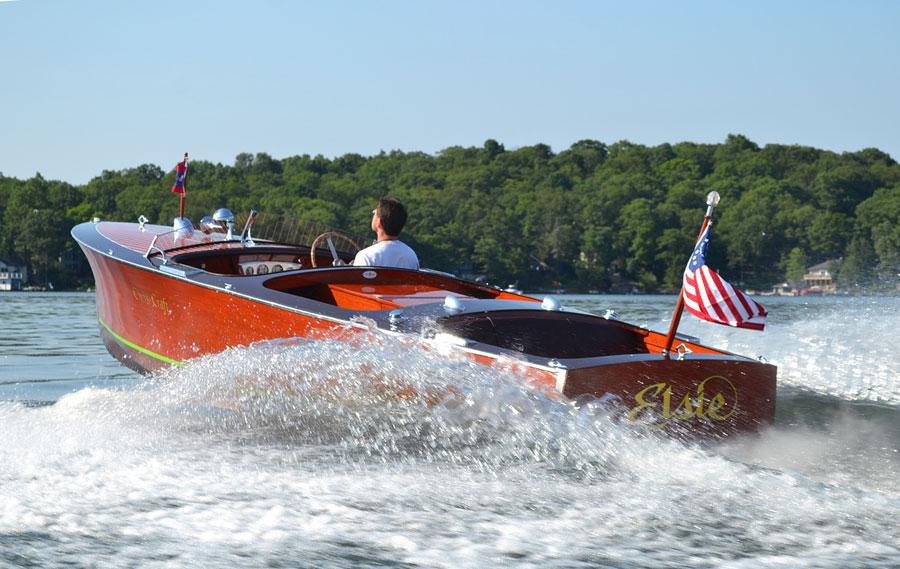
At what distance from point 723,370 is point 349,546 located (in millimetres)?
2660

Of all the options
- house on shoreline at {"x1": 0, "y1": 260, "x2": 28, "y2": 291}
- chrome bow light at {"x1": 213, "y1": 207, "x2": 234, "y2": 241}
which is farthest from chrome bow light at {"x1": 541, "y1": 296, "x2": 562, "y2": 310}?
house on shoreline at {"x1": 0, "y1": 260, "x2": 28, "y2": 291}

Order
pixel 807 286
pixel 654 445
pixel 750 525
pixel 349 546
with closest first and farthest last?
pixel 349 546 < pixel 750 525 < pixel 654 445 < pixel 807 286

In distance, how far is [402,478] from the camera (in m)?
4.85

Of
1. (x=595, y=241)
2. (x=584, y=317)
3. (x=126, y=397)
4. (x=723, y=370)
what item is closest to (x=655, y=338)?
(x=584, y=317)

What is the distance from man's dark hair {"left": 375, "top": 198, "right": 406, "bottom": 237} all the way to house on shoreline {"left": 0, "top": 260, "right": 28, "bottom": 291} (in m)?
77.6

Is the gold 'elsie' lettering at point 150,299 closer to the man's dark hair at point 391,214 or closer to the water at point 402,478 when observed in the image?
the water at point 402,478

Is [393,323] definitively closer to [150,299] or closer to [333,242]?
[150,299]

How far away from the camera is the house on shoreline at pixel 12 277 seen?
8019 centimetres

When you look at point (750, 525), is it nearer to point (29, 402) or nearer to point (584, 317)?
point (584, 317)

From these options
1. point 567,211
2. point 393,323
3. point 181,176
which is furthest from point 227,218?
point 567,211

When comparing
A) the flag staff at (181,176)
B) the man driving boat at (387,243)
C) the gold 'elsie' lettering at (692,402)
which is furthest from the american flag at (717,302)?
the flag staff at (181,176)

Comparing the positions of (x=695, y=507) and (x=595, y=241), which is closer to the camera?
(x=695, y=507)

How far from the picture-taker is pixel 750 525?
4.15 meters

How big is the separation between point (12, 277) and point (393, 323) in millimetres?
81179
